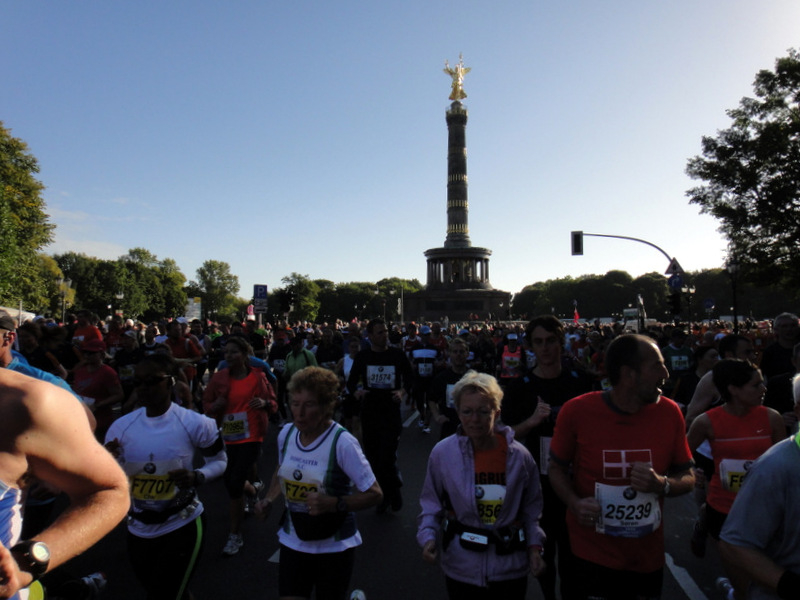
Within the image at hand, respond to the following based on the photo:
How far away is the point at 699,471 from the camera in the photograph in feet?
13.4

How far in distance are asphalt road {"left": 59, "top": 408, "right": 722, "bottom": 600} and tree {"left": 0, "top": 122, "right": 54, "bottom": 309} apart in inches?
1260

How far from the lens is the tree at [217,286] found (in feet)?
396

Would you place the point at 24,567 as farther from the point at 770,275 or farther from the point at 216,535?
the point at 770,275

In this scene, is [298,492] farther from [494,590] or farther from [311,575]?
[494,590]

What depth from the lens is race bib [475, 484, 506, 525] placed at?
2789mm

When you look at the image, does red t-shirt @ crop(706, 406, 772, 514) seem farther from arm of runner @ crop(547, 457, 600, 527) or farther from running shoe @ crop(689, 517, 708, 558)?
arm of runner @ crop(547, 457, 600, 527)

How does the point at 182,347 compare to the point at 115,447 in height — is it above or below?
above

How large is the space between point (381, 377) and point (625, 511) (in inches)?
164

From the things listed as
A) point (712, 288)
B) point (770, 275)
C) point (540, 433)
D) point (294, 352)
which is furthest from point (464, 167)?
point (540, 433)

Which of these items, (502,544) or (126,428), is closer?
(502,544)

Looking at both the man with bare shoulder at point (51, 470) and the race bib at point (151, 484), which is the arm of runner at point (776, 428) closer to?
the race bib at point (151, 484)

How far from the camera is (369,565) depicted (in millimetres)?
4781

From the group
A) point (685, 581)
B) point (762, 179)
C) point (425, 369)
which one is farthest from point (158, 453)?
point (762, 179)

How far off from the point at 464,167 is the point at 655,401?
8064cm
